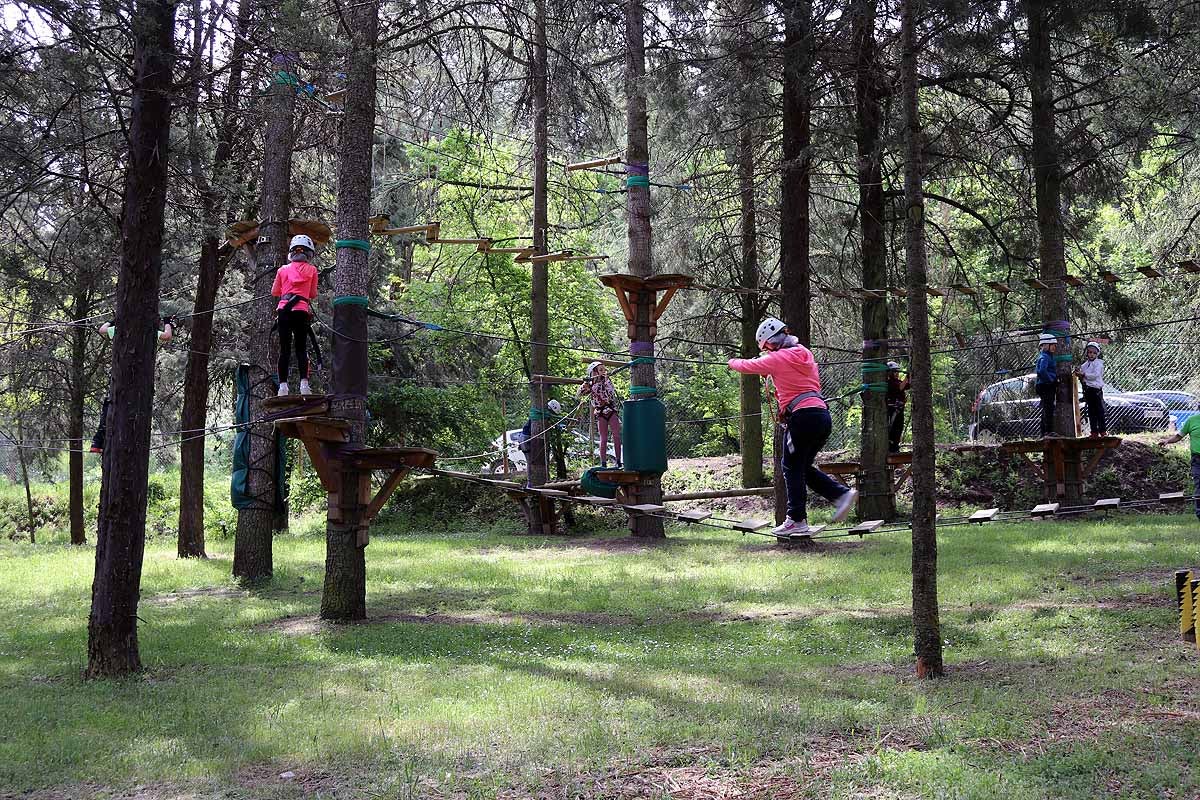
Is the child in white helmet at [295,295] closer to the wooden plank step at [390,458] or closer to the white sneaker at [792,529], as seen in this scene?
the wooden plank step at [390,458]

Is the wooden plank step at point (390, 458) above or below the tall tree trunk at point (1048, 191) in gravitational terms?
below

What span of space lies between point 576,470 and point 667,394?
6516mm

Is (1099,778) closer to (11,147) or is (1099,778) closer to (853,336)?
(11,147)

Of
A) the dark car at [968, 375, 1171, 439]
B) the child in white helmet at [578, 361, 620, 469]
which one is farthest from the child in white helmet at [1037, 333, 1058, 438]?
Result: the child in white helmet at [578, 361, 620, 469]

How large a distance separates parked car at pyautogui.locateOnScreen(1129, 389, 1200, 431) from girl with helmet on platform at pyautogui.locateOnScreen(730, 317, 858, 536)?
1607 centimetres

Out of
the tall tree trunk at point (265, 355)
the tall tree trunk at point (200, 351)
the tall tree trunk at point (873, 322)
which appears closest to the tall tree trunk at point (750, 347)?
the tall tree trunk at point (873, 322)

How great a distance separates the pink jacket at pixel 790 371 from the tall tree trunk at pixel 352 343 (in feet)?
14.1

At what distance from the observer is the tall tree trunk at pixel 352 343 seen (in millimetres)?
10672

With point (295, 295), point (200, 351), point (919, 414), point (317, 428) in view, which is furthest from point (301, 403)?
point (200, 351)

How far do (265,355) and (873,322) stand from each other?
8368 millimetres

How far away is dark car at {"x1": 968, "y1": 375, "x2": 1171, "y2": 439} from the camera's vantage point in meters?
21.8

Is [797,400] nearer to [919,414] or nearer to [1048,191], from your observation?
[919,414]

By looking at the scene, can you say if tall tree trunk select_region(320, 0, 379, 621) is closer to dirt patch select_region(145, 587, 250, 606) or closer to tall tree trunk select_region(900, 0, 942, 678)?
dirt patch select_region(145, 587, 250, 606)

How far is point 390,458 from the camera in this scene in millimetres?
10453
